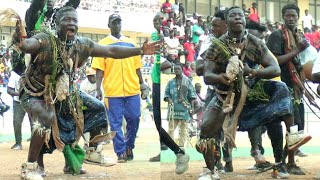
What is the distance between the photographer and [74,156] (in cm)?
806

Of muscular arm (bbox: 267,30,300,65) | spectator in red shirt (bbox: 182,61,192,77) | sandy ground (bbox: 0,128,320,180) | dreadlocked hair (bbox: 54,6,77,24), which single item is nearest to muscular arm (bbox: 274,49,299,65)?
muscular arm (bbox: 267,30,300,65)

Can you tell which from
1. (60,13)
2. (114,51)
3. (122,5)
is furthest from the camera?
(122,5)

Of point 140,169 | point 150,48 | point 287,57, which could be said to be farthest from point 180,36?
point 150,48

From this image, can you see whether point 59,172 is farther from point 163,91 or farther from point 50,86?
point 163,91

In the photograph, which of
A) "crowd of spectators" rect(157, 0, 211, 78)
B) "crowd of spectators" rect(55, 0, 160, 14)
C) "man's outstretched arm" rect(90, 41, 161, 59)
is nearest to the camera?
"man's outstretched arm" rect(90, 41, 161, 59)

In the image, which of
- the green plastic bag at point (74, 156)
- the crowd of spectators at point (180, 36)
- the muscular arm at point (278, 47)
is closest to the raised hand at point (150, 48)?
the crowd of spectators at point (180, 36)

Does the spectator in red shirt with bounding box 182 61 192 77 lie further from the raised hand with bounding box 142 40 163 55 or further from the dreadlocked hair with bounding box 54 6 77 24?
the dreadlocked hair with bounding box 54 6 77 24

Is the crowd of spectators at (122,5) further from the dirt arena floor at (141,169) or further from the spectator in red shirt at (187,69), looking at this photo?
the dirt arena floor at (141,169)

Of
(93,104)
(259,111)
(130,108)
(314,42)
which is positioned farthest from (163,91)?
(314,42)

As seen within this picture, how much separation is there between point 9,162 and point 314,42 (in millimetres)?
13373

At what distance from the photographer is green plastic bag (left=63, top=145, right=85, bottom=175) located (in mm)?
8016

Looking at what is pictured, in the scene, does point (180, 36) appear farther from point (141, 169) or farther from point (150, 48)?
point (150, 48)

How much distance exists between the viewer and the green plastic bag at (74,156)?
8016 millimetres

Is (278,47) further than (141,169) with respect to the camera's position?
No
